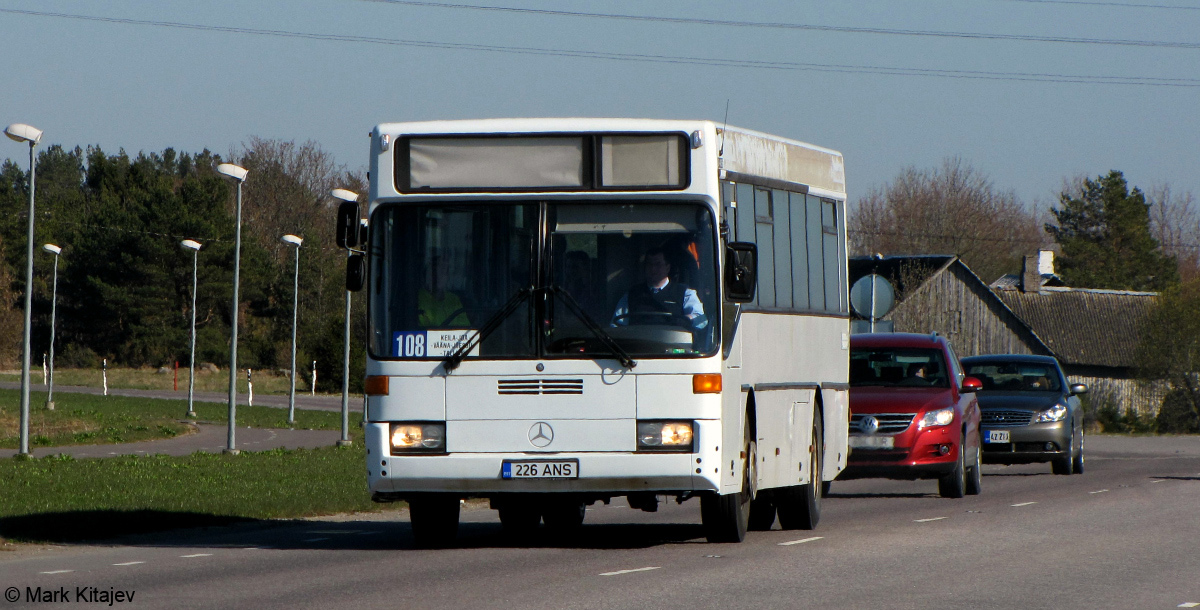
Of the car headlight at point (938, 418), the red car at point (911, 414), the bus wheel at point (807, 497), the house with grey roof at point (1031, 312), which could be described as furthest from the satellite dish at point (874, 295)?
the house with grey roof at point (1031, 312)

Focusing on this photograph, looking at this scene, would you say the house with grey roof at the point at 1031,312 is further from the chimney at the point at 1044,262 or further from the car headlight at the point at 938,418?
the car headlight at the point at 938,418

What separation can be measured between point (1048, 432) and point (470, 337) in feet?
47.5

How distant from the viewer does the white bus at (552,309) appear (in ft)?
39.5

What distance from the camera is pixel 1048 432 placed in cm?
2464

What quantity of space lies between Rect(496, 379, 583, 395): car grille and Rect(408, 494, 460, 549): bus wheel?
4.70ft

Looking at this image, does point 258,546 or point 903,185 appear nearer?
point 258,546

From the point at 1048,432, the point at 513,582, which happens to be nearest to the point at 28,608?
the point at 513,582

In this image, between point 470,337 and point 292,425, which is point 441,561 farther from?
point 292,425

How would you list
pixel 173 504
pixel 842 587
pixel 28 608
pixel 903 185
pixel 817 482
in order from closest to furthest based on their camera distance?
pixel 28 608
pixel 842 587
pixel 817 482
pixel 173 504
pixel 903 185

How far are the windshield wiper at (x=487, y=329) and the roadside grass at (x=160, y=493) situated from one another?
Result: 14.4 feet

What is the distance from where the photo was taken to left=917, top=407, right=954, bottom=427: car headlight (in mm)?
19438

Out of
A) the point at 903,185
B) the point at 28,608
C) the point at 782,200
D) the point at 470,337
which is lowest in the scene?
the point at 28,608

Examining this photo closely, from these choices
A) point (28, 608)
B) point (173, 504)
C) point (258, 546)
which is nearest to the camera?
point (28, 608)

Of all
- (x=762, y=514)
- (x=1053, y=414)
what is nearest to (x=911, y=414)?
(x=762, y=514)
